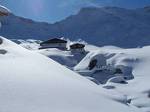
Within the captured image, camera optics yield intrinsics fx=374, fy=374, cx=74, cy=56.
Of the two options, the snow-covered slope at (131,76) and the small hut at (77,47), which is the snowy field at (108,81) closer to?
the snow-covered slope at (131,76)

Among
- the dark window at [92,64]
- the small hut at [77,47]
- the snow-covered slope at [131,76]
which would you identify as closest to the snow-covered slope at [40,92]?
the snow-covered slope at [131,76]

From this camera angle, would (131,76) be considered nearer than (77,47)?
Yes

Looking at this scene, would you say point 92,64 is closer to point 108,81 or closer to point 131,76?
point 131,76

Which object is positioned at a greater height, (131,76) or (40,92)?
(131,76)

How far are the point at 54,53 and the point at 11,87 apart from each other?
5153cm

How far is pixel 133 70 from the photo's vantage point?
51.1m

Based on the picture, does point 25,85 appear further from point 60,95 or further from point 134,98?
point 134,98

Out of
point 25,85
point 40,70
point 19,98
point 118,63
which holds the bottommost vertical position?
point 19,98

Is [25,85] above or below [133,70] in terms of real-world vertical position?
below

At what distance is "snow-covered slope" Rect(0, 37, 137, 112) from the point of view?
880cm

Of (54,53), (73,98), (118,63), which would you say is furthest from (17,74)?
(54,53)

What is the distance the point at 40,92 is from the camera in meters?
9.88

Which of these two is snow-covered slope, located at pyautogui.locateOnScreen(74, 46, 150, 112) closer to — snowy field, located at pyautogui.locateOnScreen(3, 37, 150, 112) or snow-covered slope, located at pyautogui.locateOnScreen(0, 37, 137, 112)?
snowy field, located at pyautogui.locateOnScreen(3, 37, 150, 112)

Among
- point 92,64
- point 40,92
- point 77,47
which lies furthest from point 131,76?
point 40,92
